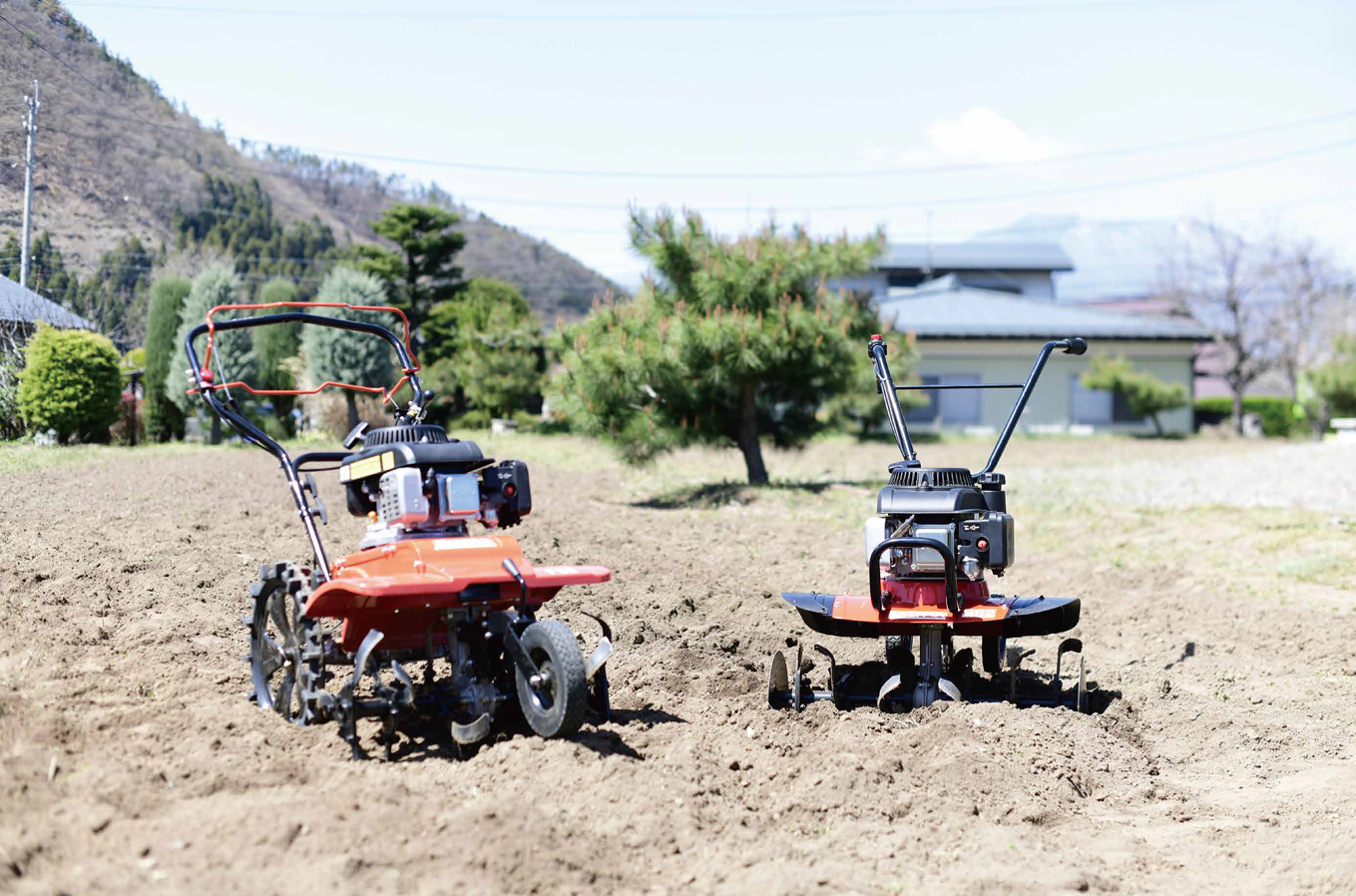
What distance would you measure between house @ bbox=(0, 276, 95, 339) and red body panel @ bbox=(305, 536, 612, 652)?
5.23 m

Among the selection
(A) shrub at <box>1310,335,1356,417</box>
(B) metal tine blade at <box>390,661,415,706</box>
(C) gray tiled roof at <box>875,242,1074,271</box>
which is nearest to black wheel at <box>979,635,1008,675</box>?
(B) metal tine blade at <box>390,661,415,706</box>

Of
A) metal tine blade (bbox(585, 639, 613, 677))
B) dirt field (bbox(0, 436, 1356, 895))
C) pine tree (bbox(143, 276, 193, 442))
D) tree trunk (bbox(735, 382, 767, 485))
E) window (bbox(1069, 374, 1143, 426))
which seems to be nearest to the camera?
dirt field (bbox(0, 436, 1356, 895))

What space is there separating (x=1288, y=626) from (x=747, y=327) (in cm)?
844

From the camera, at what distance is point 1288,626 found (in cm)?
898

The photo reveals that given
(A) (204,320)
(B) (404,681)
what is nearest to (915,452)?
(B) (404,681)

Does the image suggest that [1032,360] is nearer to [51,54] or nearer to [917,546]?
[51,54]

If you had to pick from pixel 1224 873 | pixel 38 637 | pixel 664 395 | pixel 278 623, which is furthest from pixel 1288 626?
pixel 664 395

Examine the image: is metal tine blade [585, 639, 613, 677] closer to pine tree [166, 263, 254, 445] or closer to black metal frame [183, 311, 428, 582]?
black metal frame [183, 311, 428, 582]

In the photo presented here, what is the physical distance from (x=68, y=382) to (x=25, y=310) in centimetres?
70

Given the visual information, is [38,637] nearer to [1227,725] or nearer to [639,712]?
[639,712]

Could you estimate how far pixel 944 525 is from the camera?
626 cm

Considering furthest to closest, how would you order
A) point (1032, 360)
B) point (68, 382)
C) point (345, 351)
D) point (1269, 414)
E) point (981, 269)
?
1. point (981, 269)
2. point (1269, 414)
3. point (1032, 360)
4. point (345, 351)
5. point (68, 382)

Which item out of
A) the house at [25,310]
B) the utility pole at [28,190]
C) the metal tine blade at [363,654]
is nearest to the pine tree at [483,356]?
the house at [25,310]

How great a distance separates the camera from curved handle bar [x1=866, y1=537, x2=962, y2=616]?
5898 mm
